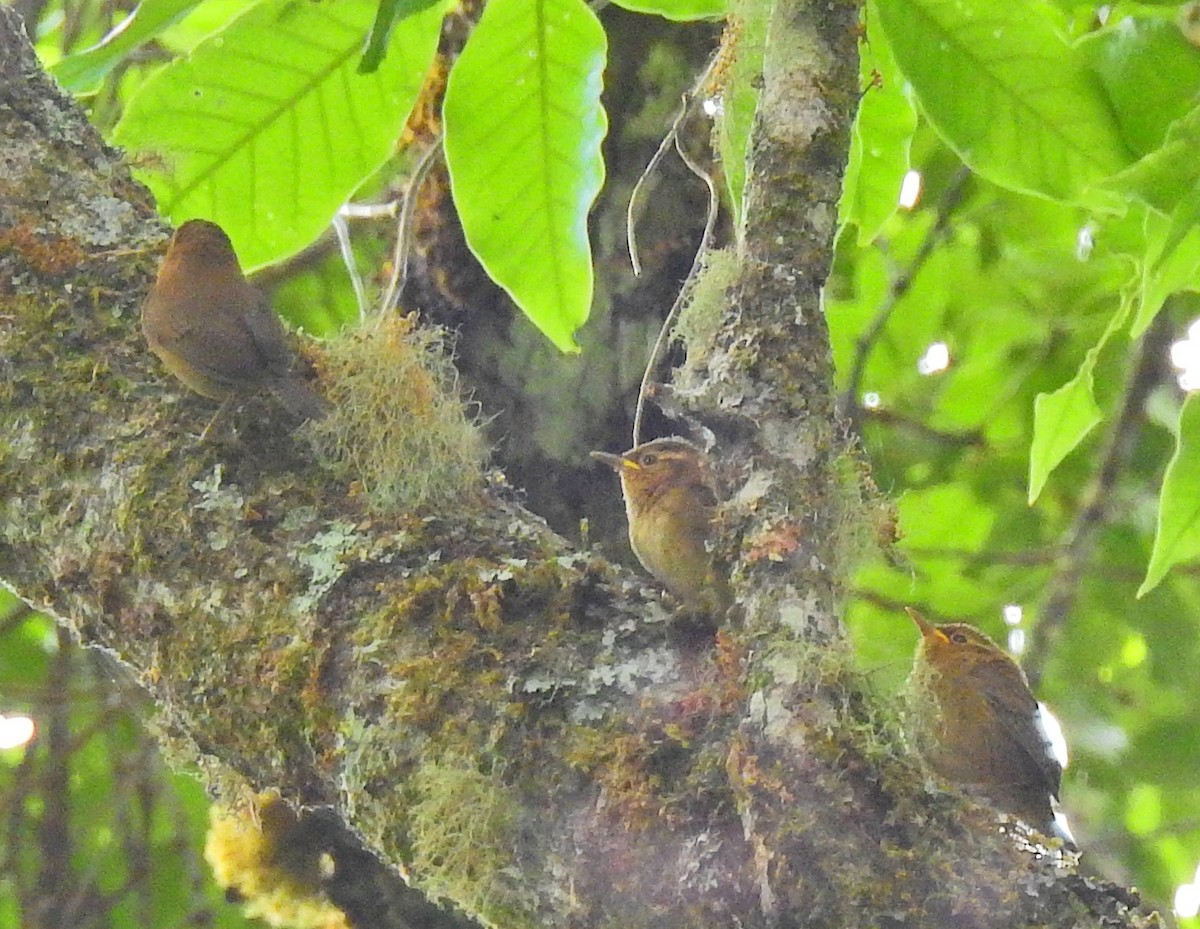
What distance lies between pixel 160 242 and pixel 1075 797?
2.49 metres

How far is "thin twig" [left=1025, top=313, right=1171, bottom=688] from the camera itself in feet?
10.6

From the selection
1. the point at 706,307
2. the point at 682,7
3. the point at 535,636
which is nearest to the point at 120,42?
the point at 682,7

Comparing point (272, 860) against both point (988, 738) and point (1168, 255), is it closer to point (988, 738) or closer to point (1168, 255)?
point (988, 738)

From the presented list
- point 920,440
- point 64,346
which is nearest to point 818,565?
point 64,346

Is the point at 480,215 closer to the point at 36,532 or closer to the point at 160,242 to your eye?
the point at 160,242

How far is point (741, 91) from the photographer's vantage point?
198cm

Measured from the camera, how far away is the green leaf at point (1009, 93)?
6.11 ft

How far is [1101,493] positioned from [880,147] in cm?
150

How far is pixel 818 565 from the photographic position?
1335 mm

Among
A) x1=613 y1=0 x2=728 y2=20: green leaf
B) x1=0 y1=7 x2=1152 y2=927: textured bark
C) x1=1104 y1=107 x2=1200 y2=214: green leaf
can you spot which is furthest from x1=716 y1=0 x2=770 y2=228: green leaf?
x1=1104 y1=107 x2=1200 y2=214: green leaf

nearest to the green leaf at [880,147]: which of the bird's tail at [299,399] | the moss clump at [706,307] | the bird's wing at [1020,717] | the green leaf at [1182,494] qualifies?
the moss clump at [706,307]

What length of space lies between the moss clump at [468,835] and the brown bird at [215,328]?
585mm

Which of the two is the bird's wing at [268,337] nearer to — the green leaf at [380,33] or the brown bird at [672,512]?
the green leaf at [380,33]

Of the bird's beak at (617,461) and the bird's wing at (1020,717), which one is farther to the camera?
the bird's beak at (617,461)
